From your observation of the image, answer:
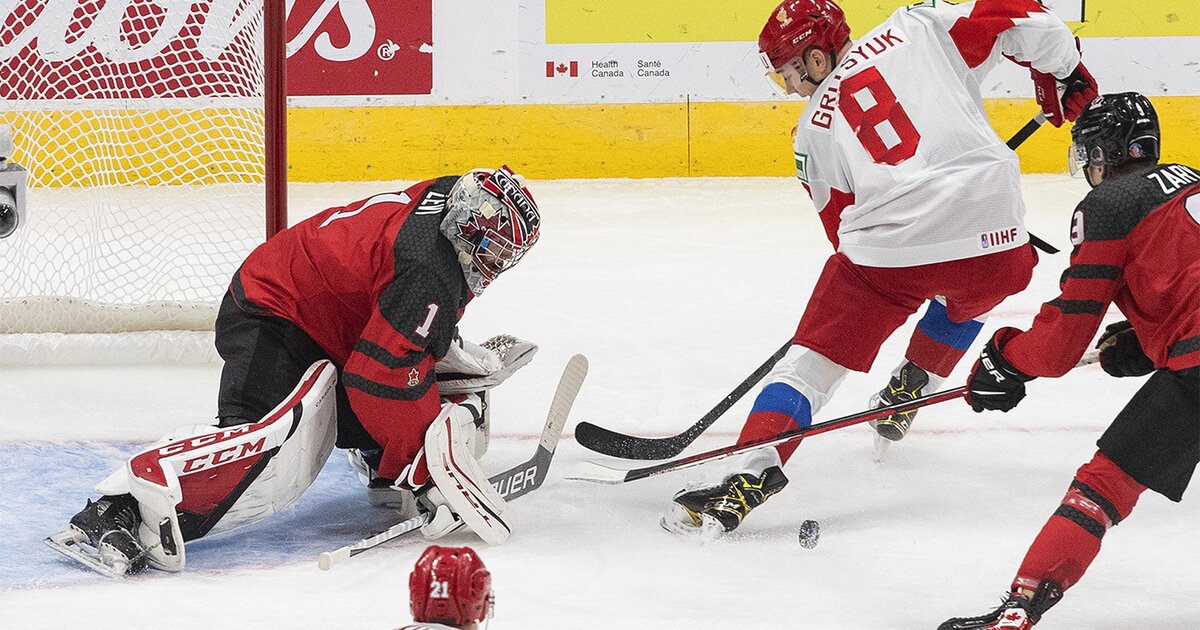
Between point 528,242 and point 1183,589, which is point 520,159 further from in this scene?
point 1183,589

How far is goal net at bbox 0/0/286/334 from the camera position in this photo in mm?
4086

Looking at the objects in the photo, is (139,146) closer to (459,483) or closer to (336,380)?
(336,380)

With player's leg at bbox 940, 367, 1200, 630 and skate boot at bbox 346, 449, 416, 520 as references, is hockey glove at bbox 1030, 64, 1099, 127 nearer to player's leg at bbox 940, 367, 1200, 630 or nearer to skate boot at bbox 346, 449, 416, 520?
player's leg at bbox 940, 367, 1200, 630

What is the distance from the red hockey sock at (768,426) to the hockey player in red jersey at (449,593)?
4.89 feet

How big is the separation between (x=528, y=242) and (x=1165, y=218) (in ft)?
3.57

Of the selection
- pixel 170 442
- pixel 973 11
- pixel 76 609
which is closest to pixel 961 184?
pixel 973 11

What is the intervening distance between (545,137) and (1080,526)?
15.3ft

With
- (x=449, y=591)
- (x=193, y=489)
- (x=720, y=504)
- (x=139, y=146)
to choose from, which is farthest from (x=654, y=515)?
(x=139, y=146)

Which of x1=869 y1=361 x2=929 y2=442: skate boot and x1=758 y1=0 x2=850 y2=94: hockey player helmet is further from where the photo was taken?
x1=869 y1=361 x2=929 y2=442: skate boot

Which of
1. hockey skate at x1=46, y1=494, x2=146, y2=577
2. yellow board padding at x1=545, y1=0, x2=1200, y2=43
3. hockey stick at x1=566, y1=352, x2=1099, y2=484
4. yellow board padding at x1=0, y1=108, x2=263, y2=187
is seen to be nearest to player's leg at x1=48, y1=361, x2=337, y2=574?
hockey skate at x1=46, y1=494, x2=146, y2=577

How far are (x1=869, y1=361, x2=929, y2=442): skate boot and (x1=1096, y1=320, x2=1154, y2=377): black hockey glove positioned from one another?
68cm

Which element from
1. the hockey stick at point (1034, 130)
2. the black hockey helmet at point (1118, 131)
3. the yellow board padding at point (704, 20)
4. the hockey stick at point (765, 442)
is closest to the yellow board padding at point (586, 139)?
the yellow board padding at point (704, 20)

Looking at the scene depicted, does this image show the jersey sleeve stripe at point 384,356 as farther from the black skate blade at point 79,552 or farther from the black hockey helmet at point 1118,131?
the black hockey helmet at point 1118,131

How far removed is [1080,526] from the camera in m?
2.09
